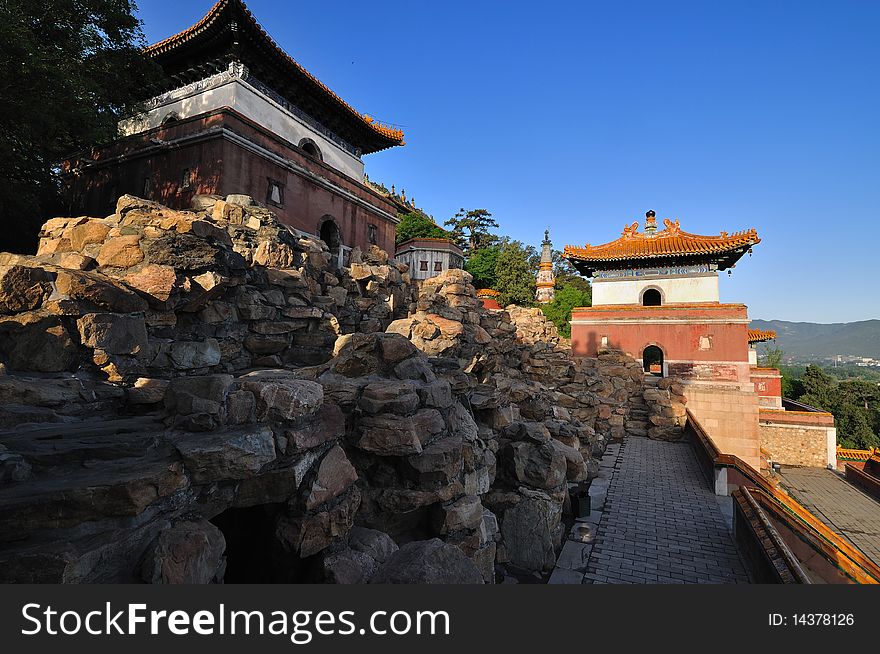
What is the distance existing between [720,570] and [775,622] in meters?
4.17

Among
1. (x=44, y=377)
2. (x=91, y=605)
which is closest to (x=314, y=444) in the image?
(x=91, y=605)

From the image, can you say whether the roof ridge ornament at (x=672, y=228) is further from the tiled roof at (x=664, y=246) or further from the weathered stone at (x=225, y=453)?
the weathered stone at (x=225, y=453)

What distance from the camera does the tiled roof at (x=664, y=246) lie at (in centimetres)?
2012

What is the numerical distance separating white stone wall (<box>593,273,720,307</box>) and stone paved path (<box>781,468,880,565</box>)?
30.1 ft

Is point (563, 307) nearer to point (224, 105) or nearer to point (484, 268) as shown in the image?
point (484, 268)

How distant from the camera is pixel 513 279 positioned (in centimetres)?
3238

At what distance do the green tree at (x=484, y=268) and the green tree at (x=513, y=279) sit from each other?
0.56 metres

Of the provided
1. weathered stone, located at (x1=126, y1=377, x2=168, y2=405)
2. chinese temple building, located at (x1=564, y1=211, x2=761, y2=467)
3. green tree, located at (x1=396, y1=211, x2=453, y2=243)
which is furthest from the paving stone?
green tree, located at (x1=396, y1=211, x2=453, y2=243)

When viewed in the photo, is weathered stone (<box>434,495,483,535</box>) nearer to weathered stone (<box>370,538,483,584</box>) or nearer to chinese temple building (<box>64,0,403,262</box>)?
weathered stone (<box>370,538,483,584</box>)

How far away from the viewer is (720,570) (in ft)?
21.6

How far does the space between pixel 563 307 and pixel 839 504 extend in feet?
65.5

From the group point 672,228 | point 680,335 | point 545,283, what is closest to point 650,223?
point 672,228

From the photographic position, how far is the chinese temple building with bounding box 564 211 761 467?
58.7ft

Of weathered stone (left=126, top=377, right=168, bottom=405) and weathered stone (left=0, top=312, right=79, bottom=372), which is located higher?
weathered stone (left=0, top=312, right=79, bottom=372)
